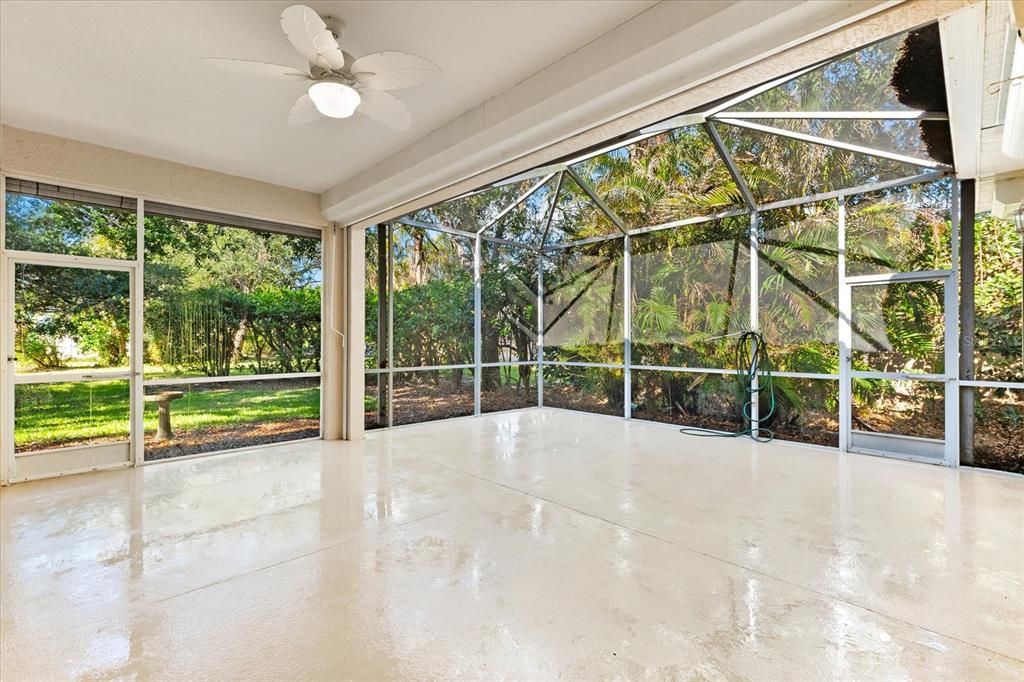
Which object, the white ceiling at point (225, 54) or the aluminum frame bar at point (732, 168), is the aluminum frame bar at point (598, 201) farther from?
the white ceiling at point (225, 54)

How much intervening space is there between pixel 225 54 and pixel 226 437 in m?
4.03

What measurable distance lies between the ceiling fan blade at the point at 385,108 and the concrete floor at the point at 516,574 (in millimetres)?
2755

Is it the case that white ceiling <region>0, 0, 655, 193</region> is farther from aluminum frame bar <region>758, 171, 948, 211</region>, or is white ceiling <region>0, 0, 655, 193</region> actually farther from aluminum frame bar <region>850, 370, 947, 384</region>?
aluminum frame bar <region>850, 370, 947, 384</region>

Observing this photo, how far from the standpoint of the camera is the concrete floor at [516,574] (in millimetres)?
1878

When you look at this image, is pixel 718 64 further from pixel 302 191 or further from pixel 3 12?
pixel 302 191

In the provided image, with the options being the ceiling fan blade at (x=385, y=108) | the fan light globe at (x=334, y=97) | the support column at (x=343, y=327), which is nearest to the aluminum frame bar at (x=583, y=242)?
the support column at (x=343, y=327)

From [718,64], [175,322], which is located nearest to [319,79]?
[718,64]

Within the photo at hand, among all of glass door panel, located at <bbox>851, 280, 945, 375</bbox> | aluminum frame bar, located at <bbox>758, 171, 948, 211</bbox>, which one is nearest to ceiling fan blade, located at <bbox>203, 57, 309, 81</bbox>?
aluminum frame bar, located at <bbox>758, 171, 948, 211</bbox>

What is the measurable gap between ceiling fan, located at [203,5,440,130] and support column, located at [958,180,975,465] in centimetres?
536

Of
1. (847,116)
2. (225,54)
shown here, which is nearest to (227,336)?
(225,54)

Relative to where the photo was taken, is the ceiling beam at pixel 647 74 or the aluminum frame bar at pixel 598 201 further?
the aluminum frame bar at pixel 598 201

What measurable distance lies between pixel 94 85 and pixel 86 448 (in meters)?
3.31

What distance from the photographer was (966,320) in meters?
4.59

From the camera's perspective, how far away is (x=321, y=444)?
573cm
